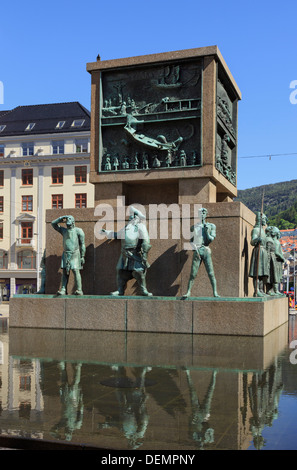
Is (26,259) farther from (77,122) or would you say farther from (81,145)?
(77,122)

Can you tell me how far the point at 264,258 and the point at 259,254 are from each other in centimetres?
52

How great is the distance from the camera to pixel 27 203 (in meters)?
58.7

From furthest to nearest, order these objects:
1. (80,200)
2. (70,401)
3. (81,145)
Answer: (81,145) → (80,200) → (70,401)

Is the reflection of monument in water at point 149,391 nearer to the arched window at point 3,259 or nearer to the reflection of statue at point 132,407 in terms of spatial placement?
the reflection of statue at point 132,407

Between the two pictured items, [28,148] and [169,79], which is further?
[28,148]

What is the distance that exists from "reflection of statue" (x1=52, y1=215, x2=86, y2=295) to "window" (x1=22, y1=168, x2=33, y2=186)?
4550 cm

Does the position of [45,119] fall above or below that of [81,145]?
above

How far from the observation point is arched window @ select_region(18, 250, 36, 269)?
57.2 m

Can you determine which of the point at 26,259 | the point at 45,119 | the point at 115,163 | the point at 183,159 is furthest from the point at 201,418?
the point at 45,119

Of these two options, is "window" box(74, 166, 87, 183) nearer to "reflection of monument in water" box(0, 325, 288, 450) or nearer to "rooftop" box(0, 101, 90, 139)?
"rooftop" box(0, 101, 90, 139)

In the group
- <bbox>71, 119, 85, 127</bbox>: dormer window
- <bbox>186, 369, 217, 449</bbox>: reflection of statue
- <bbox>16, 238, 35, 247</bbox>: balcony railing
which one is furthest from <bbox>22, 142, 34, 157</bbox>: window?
<bbox>186, 369, 217, 449</bbox>: reflection of statue

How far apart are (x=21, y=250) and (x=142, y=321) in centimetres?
4607

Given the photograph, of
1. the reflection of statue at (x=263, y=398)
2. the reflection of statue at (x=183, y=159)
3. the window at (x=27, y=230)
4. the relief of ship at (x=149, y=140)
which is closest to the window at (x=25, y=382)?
the reflection of statue at (x=263, y=398)
